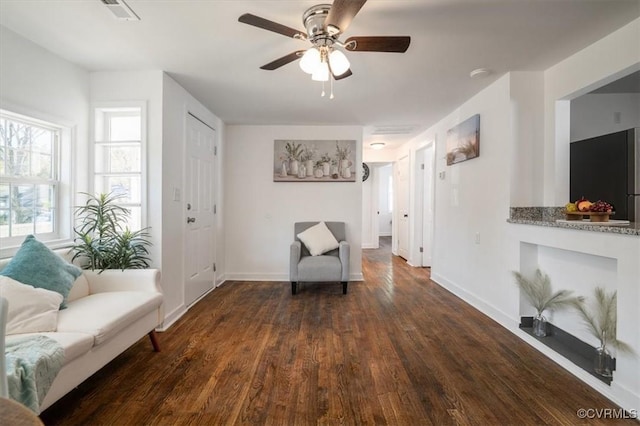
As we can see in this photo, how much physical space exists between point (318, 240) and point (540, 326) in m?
2.57

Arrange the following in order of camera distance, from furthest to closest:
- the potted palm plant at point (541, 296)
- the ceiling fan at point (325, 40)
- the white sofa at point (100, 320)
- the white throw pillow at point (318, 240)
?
the white throw pillow at point (318, 240)
the potted palm plant at point (541, 296)
the ceiling fan at point (325, 40)
the white sofa at point (100, 320)

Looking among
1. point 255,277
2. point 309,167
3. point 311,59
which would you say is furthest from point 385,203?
point 311,59

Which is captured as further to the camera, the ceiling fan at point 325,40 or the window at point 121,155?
the window at point 121,155

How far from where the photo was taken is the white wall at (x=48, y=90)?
2.08m

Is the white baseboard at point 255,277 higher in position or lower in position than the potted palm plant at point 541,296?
lower

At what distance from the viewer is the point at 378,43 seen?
5.79 feet

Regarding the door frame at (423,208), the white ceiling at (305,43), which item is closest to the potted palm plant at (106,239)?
the white ceiling at (305,43)

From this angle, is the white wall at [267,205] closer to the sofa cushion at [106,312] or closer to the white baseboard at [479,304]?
the white baseboard at [479,304]

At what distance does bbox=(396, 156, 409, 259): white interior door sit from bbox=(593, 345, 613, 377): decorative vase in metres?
3.98

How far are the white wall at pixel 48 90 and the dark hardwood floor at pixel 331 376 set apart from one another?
1584 millimetres

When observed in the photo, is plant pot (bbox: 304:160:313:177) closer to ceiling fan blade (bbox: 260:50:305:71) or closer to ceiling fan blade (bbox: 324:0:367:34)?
ceiling fan blade (bbox: 260:50:305:71)

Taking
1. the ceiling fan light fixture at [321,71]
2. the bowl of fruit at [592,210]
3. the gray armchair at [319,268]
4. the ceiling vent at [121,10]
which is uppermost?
the ceiling vent at [121,10]

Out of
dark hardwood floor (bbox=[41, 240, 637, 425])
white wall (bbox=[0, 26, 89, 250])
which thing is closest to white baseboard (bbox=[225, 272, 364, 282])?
dark hardwood floor (bbox=[41, 240, 637, 425])

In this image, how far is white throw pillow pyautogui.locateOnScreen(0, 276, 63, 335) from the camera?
61.6 inches
